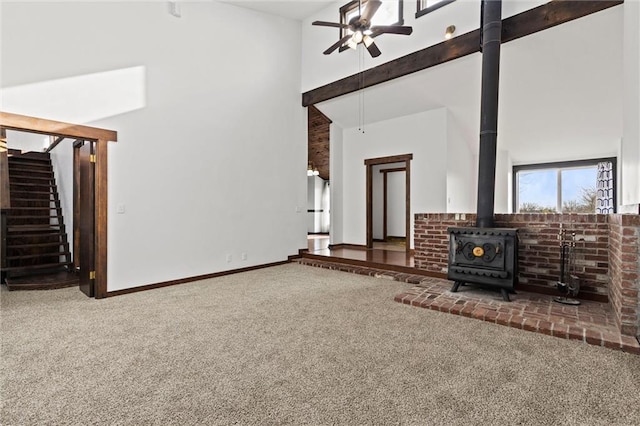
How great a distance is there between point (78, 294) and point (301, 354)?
11.4ft

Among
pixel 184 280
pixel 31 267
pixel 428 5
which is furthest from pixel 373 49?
pixel 31 267

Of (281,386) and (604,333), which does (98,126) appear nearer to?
(281,386)

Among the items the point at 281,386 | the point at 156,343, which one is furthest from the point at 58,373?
the point at 281,386

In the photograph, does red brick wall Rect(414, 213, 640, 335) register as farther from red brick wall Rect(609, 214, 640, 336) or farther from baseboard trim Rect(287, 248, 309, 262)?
baseboard trim Rect(287, 248, 309, 262)

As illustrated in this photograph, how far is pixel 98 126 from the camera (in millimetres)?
3982

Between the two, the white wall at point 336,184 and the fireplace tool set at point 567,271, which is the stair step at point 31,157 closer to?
the white wall at point 336,184

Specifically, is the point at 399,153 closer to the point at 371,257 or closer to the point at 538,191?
the point at 371,257

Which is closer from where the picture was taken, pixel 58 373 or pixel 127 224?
pixel 58 373

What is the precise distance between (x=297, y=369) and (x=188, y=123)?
3.97 metres

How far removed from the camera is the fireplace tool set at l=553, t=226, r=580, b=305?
336cm

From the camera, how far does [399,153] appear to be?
21.4 ft

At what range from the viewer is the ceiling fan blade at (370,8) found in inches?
136

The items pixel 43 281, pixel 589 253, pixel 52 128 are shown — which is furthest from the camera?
pixel 43 281

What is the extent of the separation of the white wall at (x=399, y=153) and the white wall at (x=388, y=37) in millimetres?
1387
